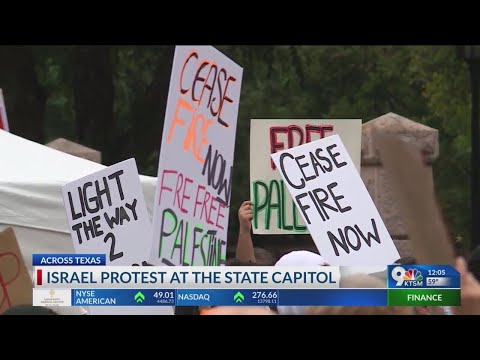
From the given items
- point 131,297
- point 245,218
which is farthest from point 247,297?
point 245,218

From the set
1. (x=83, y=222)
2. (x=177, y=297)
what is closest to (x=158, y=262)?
(x=177, y=297)

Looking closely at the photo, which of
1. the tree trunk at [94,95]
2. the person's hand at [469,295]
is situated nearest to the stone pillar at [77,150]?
the tree trunk at [94,95]

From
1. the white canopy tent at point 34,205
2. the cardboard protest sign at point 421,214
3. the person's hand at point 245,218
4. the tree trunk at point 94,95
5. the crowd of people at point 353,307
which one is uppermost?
the tree trunk at point 94,95

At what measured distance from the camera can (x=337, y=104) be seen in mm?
18422

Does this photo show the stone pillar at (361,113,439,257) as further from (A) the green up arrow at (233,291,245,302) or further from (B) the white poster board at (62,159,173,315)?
(A) the green up arrow at (233,291,245,302)

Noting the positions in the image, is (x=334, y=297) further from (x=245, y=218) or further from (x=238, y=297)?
(x=245, y=218)

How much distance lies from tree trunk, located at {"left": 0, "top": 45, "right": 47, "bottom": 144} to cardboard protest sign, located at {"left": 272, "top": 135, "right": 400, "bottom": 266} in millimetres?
8202

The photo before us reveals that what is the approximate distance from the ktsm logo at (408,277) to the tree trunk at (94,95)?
9.70 meters

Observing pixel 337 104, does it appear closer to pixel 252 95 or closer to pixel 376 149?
pixel 252 95

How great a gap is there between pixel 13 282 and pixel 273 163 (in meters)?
2.55

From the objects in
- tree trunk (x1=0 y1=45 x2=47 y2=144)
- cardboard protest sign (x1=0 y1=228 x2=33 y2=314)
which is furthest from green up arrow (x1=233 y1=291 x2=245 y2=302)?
tree trunk (x1=0 y1=45 x2=47 y2=144)

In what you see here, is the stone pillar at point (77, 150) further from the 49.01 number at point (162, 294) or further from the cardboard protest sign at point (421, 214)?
the cardboard protest sign at point (421, 214)

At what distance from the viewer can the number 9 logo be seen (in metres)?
4.20

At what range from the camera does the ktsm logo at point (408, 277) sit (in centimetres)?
421
